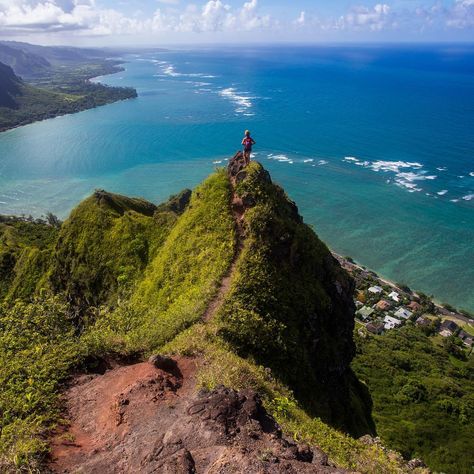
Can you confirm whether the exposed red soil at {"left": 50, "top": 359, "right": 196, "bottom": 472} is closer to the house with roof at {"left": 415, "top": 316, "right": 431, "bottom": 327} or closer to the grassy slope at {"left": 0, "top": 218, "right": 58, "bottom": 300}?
the grassy slope at {"left": 0, "top": 218, "right": 58, "bottom": 300}

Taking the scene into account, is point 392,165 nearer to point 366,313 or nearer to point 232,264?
point 366,313

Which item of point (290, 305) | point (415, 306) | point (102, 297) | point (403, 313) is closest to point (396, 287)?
point (415, 306)

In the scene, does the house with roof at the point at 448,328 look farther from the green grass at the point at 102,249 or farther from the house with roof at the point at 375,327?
the green grass at the point at 102,249

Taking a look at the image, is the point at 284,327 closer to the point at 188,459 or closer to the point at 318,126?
the point at 188,459

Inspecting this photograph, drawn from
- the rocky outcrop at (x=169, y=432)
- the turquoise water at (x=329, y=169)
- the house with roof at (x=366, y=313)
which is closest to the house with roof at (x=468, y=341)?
the turquoise water at (x=329, y=169)

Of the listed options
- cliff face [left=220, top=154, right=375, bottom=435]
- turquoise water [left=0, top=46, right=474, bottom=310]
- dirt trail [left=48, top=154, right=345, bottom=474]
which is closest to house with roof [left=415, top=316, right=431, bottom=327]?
turquoise water [left=0, top=46, right=474, bottom=310]
